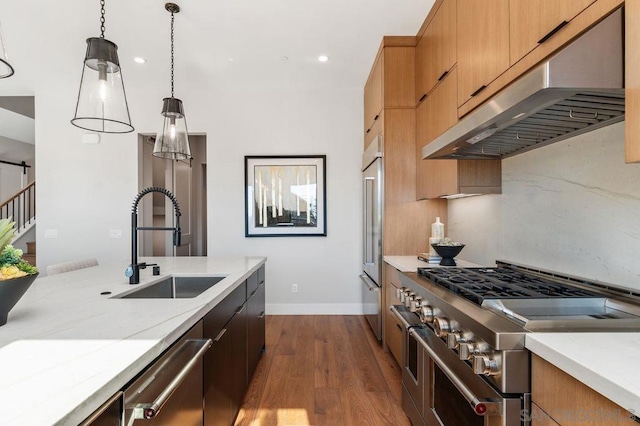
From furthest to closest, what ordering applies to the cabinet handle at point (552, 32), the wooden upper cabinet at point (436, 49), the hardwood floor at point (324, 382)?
the wooden upper cabinet at point (436, 49) < the hardwood floor at point (324, 382) < the cabinet handle at point (552, 32)

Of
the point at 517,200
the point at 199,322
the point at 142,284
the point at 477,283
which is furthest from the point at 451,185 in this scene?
the point at 142,284

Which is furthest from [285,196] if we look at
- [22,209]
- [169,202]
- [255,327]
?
[22,209]

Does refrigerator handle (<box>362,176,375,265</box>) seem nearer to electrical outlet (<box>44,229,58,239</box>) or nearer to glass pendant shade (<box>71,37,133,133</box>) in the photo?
glass pendant shade (<box>71,37,133,133</box>)

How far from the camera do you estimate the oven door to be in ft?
3.05

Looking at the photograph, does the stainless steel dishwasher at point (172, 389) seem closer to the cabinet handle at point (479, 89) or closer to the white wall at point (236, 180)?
the cabinet handle at point (479, 89)

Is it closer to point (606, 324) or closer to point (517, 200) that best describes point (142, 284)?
point (606, 324)

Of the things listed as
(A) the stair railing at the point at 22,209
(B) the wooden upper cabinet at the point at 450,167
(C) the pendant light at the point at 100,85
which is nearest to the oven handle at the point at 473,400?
(B) the wooden upper cabinet at the point at 450,167

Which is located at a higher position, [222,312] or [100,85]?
[100,85]

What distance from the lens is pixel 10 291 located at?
97 centimetres

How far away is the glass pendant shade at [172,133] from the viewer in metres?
2.42

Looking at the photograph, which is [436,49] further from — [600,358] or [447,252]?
[600,358]

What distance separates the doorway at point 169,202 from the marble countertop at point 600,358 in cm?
368

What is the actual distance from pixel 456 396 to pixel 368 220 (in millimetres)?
2357

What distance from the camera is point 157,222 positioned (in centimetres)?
516
